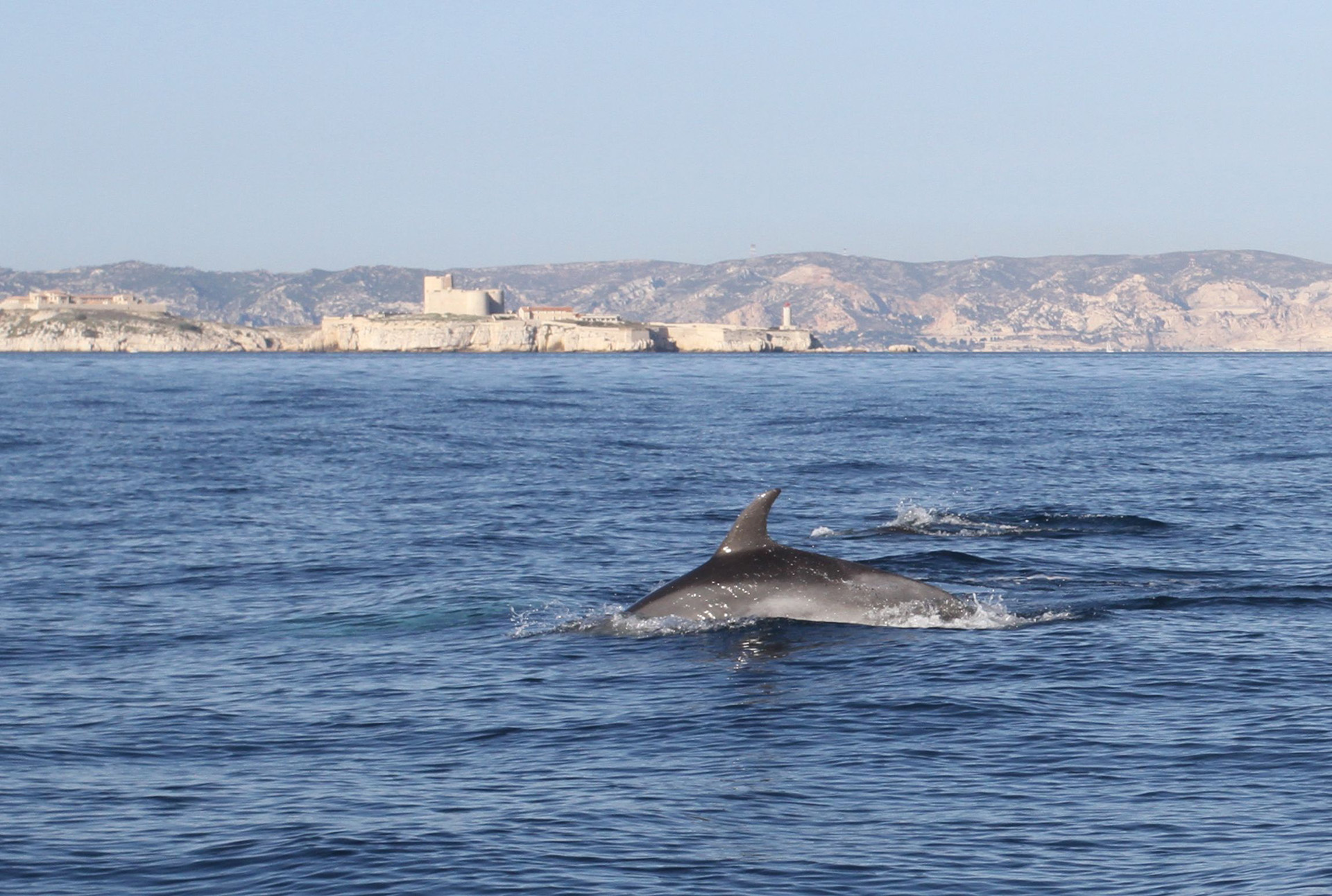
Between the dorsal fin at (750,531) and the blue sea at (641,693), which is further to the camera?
the dorsal fin at (750,531)

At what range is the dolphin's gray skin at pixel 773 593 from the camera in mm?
20812

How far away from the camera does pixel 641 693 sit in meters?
17.3

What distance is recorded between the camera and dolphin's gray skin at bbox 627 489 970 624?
68.3 feet

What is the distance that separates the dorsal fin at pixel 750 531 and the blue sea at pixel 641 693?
1.18 m

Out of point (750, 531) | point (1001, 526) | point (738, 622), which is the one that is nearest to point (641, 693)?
point (738, 622)

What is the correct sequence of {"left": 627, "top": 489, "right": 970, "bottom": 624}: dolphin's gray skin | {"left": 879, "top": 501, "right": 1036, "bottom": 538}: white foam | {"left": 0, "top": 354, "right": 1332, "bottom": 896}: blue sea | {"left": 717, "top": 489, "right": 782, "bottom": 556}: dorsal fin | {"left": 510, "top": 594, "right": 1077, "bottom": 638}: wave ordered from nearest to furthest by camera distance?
{"left": 0, "top": 354, "right": 1332, "bottom": 896}: blue sea < {"left": 717, "top": 489, "right": 782, "bottom": 556}: dorsal fin < {"left": 510, "top": 594, "right": 1077, "bottom": 638}: wave < {"left": 627, "top": 489, "right": 970, "bottom": 624}: dolphin's gray skin < {"left": 879, "top": 501, "right": 1036, "bottom": 538}: white foam

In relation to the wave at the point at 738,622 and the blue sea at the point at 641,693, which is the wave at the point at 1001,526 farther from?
the wave at the point at 738,622

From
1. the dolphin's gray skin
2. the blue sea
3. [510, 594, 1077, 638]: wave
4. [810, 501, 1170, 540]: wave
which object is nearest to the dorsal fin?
the dolphin's gray skin

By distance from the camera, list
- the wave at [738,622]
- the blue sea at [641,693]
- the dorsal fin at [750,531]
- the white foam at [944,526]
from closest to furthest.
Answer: the blue sea at [641,693] < the dorsal fin at [750,531] < the wave at [738,622] < the white foam at [944,526]

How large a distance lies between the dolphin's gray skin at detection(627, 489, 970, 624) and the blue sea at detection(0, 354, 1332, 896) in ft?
1.04

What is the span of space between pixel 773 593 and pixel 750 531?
921 millimetres

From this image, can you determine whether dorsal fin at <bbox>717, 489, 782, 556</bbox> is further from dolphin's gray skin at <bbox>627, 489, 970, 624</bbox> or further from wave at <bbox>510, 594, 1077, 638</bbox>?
wave at <bbox>510, 594, 1077, 638</bbox>

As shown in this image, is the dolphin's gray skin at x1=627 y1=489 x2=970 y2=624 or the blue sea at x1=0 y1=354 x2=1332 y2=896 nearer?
the blue sea at x1=0 y1=354 x2=1332 y2=896

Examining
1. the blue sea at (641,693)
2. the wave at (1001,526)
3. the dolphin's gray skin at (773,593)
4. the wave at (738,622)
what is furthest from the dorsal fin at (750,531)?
the wave at (1001,526)
